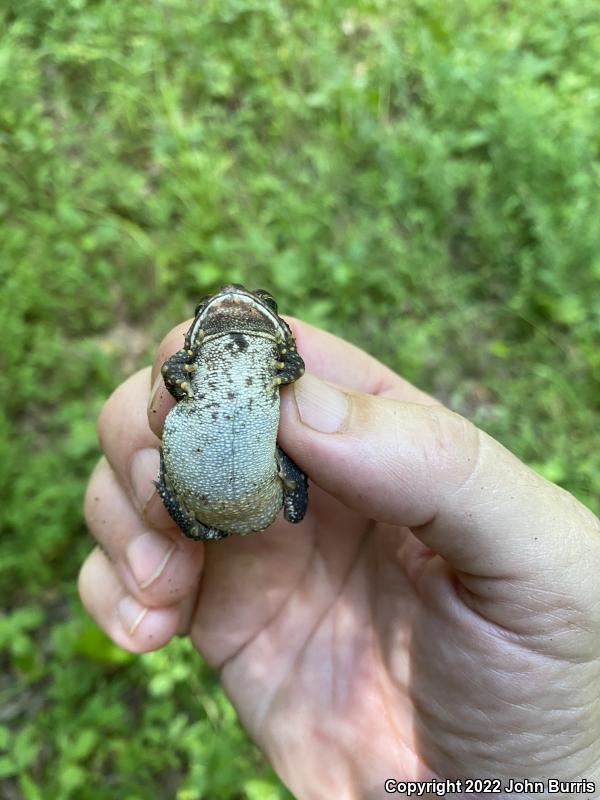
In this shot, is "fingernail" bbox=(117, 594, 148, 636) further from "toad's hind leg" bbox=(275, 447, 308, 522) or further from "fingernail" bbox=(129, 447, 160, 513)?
"toad's hind leg" bbox=(275, 447, 308, 522)

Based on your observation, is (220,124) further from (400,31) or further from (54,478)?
(54,478)

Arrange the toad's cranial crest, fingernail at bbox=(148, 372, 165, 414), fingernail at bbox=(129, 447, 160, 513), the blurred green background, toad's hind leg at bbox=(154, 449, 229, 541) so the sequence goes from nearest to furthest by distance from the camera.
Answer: the toad's cranial crest
toad's hind leg at bbox=(154, 449, 229, 541)
fingernail at bbox=(148, 372, 165, 414)
fingernail at bbox=(129, 447, 160, 513)
the blurred green background

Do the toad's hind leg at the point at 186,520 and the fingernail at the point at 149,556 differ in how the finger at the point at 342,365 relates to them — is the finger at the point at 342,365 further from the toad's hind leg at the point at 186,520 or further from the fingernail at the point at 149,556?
the fingernail at the point at 149,556

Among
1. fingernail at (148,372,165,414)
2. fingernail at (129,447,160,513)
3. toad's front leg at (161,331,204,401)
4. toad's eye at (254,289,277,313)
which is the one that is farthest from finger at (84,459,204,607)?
toad's eye at (254,289,277,313)

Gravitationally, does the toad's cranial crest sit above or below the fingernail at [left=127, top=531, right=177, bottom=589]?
above

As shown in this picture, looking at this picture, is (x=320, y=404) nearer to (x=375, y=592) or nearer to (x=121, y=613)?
(x=375, y=592)

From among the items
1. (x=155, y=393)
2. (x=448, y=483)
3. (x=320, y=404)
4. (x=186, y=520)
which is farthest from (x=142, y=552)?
(x=448, y=483)
